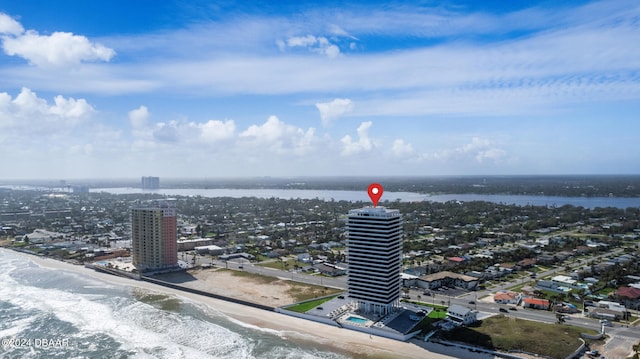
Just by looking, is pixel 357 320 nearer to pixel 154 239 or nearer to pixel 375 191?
pixel 375 191

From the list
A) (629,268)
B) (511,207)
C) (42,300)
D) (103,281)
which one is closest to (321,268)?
(103,281)

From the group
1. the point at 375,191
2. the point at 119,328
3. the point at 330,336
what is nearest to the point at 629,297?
the point at 375,191

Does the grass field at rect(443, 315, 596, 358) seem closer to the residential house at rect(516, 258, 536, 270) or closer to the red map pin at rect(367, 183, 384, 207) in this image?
the red map pin at rect(367, 183, 384, 207)

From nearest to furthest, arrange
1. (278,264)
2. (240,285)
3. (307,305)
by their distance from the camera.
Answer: (307,305)
(240,285)
(278,264)

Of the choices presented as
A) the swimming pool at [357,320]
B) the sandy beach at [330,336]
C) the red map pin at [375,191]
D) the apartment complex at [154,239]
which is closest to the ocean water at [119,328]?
the sandy beach at [330,336]

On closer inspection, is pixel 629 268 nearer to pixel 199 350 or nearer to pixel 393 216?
pixel 393 216

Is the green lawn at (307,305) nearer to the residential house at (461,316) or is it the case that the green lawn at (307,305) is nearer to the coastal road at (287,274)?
the coastal road at (287,274)

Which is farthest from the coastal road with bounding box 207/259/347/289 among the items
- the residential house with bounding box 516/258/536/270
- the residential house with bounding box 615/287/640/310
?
the residential house with bounding box 615/287/640/310
